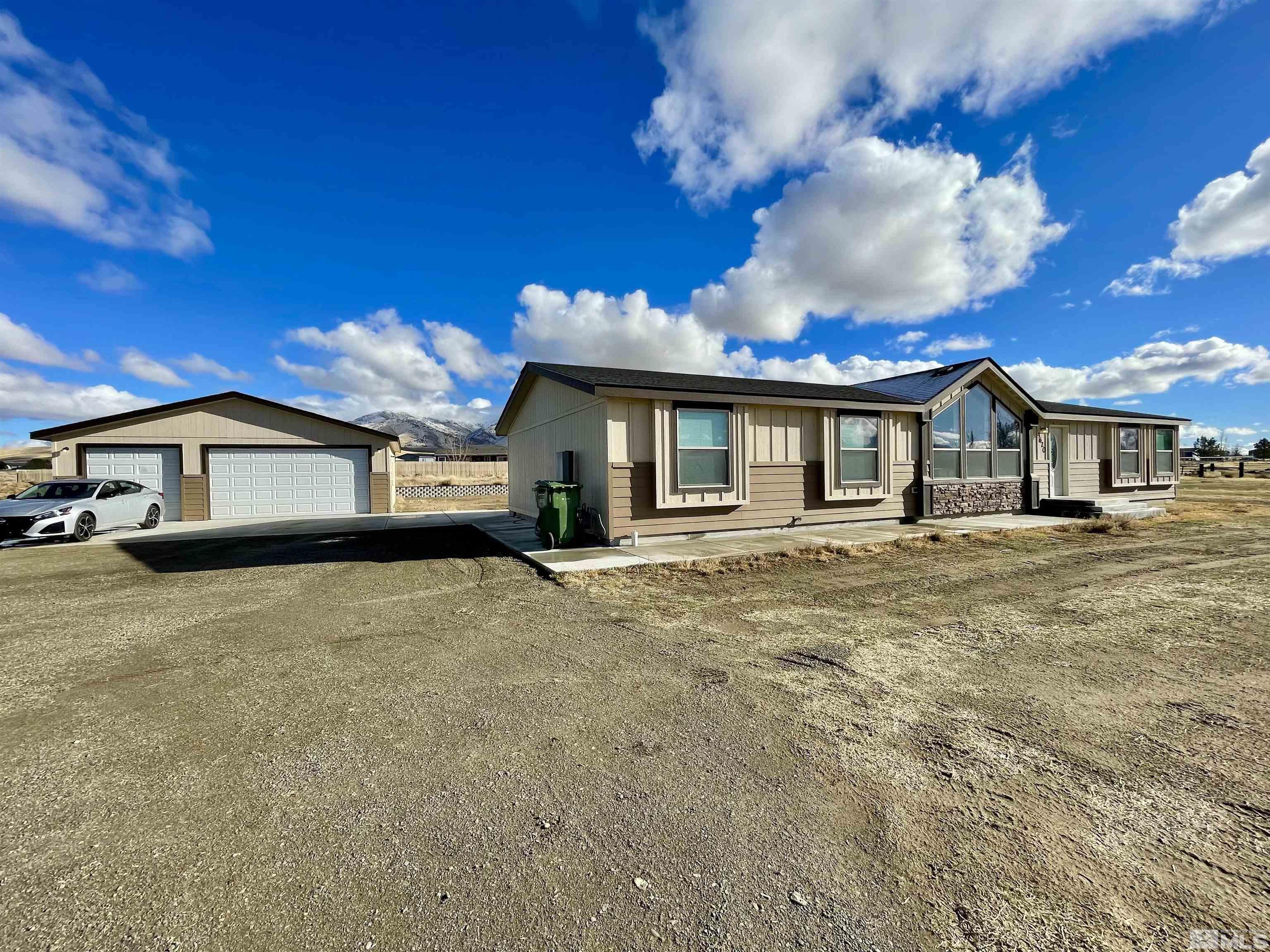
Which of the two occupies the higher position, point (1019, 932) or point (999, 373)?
point (999, 373)

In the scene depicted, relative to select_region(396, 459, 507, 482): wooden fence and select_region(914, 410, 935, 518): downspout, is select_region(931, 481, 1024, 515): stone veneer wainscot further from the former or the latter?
select_region(396, 459, 507, 482): wooden fence

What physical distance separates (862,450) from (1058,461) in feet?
26.8

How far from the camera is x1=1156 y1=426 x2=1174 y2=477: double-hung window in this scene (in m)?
17.2

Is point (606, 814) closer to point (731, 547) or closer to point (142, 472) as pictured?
point (731, 547)

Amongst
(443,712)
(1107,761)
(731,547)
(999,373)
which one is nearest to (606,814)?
(443,712)

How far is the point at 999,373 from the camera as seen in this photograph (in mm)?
12859

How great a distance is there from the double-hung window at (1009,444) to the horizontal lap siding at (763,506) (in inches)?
124

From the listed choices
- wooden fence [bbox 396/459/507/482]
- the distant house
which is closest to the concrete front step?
wooden fence [bbox 396/459/507/482]

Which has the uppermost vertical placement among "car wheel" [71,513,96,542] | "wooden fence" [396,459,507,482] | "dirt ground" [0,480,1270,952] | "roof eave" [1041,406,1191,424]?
"roof eave" [1041,406,1191,424]

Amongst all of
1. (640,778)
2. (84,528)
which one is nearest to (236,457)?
(84,528)

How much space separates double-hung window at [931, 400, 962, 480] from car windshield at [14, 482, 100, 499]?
18.8m

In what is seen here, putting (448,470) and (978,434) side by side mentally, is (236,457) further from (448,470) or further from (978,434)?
(978,434)

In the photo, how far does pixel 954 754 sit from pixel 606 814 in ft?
5.73

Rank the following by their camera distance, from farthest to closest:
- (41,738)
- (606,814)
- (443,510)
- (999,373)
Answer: (443,510), (999,373), (41,738), (606,814)
